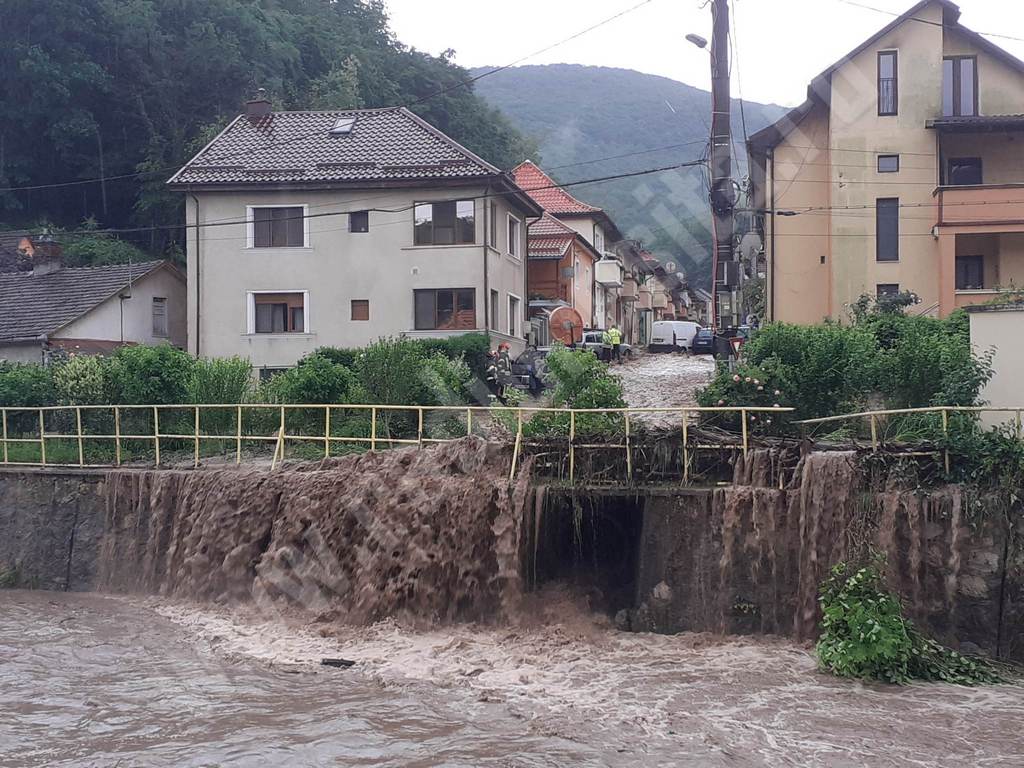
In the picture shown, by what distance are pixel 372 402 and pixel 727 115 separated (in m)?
9.35

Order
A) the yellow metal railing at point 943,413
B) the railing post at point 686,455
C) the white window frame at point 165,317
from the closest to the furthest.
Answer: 1. the yellow metal railing at point 943,413
2. the railing post at point 686,455
3. the white window frame at point 165,317

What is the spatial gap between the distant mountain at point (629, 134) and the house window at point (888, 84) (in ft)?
60.4

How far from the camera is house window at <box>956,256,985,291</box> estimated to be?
3362 cm

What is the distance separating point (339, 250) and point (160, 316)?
8933 mm

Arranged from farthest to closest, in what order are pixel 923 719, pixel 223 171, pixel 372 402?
pixel 223 171
pixel 372 402
pixel 923 719

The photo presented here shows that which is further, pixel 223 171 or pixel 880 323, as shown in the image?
pixel 223 171

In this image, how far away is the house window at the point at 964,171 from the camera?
33844 mm

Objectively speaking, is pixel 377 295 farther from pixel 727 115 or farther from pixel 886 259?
pixel 727 115

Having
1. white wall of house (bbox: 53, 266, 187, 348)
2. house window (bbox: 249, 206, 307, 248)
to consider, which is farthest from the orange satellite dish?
white wall of house (bbox: 53, 266, 187, 348)

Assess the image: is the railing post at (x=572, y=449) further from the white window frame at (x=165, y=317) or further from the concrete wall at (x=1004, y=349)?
the white window frame at (x=165, y=317)

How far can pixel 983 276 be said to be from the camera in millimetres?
33594

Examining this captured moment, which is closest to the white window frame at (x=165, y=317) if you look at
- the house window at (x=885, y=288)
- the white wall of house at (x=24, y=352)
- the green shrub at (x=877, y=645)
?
the white wall of house at (x=24, y=352)

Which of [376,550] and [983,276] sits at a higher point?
[983,276]

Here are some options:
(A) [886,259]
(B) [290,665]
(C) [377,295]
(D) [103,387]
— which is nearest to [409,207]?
(C) [377,295]
